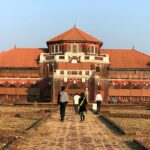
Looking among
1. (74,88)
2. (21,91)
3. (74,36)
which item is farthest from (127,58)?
(21,91)

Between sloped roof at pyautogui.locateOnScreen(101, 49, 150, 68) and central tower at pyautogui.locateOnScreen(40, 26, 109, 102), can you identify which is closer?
central tower at pyautogui.locateOnScreen(40, 26, 109, 102)

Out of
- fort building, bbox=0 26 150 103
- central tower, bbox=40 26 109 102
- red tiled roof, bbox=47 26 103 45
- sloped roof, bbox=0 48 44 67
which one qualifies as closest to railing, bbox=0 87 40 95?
fort building, bbox=0 26 150 103

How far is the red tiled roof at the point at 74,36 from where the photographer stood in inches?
2776

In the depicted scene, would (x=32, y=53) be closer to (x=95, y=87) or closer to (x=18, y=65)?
(x=18, y=65)

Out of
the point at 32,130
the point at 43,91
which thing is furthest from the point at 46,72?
the point at 32,130

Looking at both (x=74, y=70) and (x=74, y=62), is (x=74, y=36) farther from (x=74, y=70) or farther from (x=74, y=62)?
(x=74, y=70)

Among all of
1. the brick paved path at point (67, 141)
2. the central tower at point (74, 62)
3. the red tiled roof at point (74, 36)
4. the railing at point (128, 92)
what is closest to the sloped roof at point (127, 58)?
the railing at point (128, 92)

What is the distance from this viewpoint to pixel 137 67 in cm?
7375

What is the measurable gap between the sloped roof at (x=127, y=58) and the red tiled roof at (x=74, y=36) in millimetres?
4943

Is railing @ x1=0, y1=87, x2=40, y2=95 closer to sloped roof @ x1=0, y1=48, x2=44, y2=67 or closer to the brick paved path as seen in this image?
sloped roof @ x1=0, y1=48, x2=44, y2=67

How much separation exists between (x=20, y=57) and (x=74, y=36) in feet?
36.7

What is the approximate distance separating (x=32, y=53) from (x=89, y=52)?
12283 millimetres

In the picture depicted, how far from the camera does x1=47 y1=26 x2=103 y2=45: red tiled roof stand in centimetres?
7050

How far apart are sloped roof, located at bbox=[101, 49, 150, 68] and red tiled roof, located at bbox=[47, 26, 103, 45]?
195 inches
